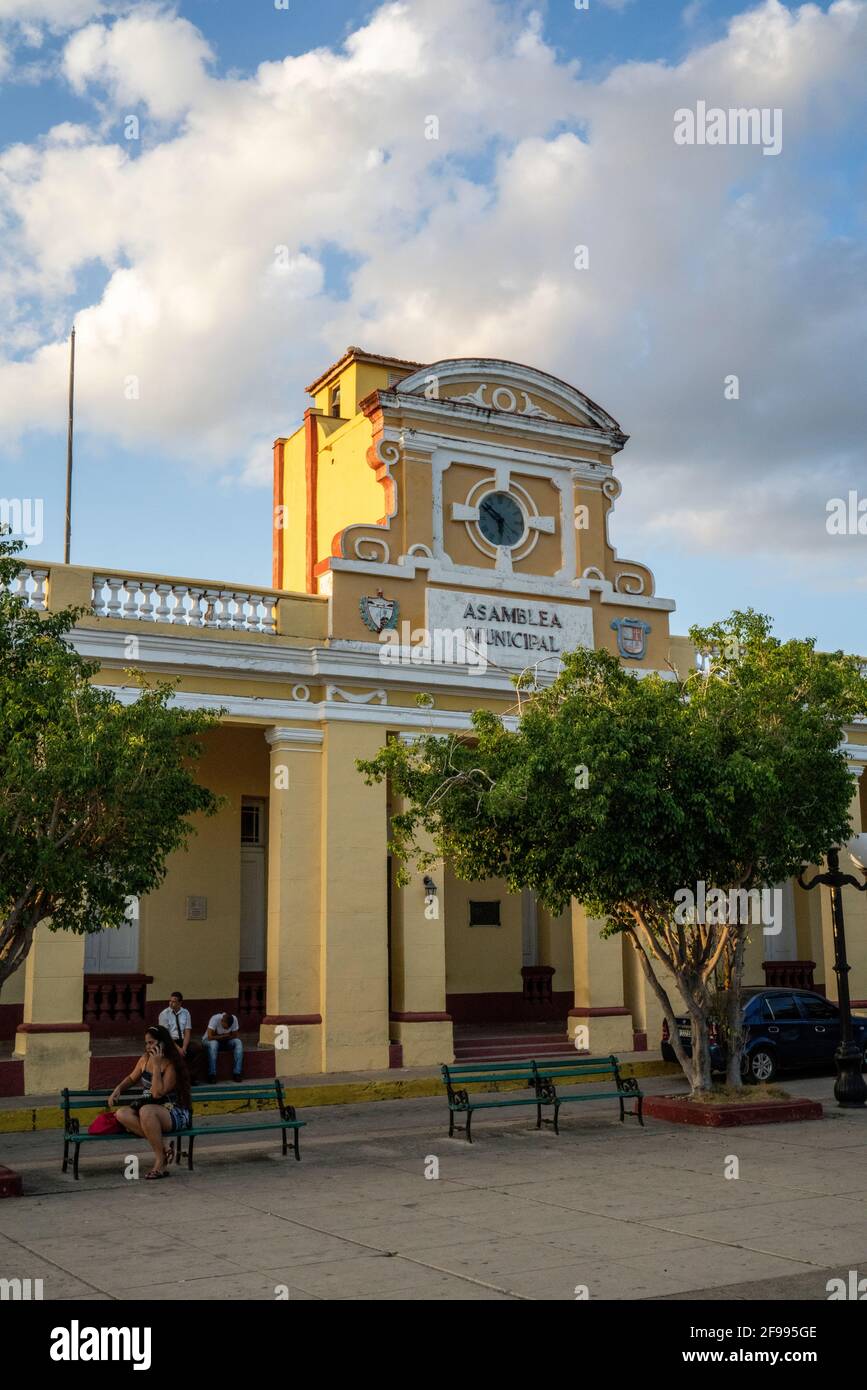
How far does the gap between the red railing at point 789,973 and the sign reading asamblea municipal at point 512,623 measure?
801cm

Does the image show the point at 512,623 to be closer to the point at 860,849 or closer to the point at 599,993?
the point at 599,993

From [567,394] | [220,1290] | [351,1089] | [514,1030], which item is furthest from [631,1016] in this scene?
[220,1290]

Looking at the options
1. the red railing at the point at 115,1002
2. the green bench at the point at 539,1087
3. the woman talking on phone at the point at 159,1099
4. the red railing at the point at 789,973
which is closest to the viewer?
the woman talking on phone at the point at 159,1099

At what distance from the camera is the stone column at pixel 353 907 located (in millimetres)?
17594

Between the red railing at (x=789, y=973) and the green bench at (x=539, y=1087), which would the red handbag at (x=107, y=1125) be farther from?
the red railing at (x=789, y=973)

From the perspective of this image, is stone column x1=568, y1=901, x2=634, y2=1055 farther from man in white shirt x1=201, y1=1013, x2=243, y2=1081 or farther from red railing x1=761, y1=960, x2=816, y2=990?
man in white shirt x1=201, y1=1013, x2=243, y2=1081

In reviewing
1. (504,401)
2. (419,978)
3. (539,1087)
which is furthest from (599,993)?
(504,401)

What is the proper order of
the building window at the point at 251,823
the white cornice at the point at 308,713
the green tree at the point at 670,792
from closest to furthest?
the green tree at the point at 670,792, the white cornice at the point at 308,713, the building window at the point at 251,823

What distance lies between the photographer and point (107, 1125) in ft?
37.1

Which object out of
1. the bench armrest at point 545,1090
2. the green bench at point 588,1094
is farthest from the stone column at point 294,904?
the bench armrest at point 545,1090

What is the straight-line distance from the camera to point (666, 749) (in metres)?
13.1

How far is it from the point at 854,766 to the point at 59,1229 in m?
17.2

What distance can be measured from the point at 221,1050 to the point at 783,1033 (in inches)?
310
